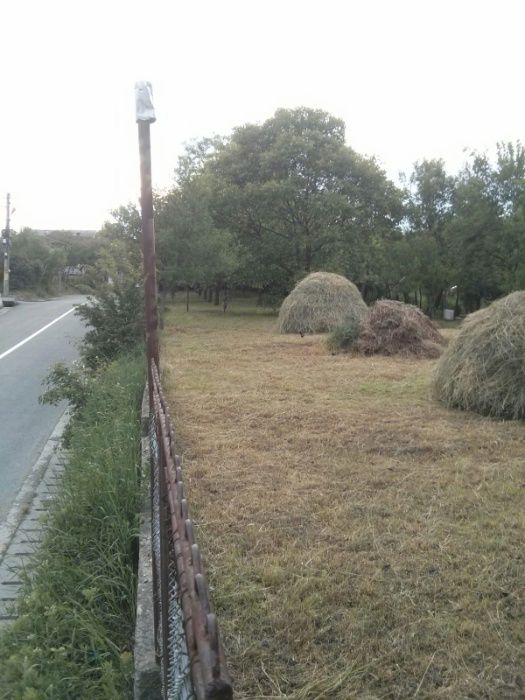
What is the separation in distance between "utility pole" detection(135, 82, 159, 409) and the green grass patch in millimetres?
1775

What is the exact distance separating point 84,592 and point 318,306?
16.5m

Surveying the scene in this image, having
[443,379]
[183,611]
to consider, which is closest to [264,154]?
[443,379]

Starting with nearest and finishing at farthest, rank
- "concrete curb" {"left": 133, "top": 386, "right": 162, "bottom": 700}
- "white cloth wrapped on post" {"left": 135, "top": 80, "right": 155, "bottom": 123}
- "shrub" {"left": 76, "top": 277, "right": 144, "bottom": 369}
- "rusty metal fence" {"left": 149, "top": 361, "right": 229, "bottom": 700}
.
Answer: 1. "rusty metal fence" {"left": 149, "top": 361, "right": 229, "bottom": 700}
2. "concrete curb" {"left": 133, "top": 386, "right": 162, "bottom": 700}
3. "white cloth wrapped on post" {"left": 135, "top": 80, "right": 155, "bottom": 123}
4. "shrub" {"left": 76, "top": 277, "right": 144, "bottom": 369}

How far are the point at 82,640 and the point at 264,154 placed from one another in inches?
988

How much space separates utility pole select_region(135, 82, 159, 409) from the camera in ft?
22.7

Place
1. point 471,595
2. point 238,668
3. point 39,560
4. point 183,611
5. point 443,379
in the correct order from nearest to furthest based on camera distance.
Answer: point 183,611
point 238,668
point 471,595
point 39,560
point 443,379

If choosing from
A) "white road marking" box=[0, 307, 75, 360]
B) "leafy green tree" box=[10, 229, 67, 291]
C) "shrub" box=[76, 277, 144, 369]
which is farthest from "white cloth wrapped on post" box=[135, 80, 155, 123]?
"leafy green tree" box=[10, 229, 67, 291]

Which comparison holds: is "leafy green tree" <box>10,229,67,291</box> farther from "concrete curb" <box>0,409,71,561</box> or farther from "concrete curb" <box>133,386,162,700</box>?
"concrete curb" <box>133,386,162,700</box>

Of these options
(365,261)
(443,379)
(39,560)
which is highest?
(365,261)

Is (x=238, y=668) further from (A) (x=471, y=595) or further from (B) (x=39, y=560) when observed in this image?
(B) (x=39, y=560)

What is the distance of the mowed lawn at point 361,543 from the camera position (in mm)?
2919

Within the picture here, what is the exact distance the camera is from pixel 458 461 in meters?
5.88

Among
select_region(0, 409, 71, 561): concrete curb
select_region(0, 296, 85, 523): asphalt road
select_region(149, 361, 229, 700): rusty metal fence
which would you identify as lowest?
select_region(0, 409, 71, 561): concrete curb

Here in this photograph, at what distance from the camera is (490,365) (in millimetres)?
7938
